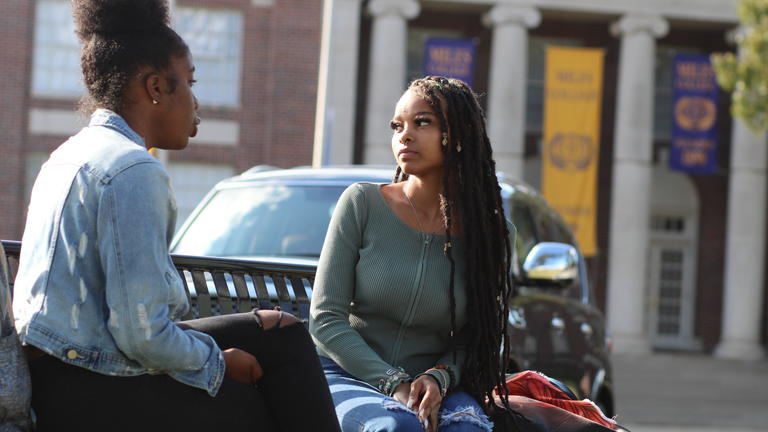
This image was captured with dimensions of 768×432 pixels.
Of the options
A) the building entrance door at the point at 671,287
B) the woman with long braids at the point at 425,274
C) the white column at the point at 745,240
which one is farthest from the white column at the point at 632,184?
the woman with long braids at the point at 425,274

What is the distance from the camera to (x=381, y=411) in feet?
10.8

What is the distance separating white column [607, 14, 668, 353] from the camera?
26859 mm

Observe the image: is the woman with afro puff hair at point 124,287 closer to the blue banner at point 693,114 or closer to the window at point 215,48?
the window at point 215,48

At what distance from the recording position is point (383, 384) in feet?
11.6

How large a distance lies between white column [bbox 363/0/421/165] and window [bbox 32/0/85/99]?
23.1 ft

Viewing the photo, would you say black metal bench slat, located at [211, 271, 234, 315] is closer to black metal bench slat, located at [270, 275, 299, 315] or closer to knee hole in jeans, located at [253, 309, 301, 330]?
black metal bench slat, located at [270, 275, 299, 315]

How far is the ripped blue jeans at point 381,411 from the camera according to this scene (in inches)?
129

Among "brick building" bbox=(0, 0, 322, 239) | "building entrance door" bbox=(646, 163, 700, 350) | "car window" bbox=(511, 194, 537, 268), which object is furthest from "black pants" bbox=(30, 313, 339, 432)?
"building entrance door" bbox=(646, 163, 700, 350)

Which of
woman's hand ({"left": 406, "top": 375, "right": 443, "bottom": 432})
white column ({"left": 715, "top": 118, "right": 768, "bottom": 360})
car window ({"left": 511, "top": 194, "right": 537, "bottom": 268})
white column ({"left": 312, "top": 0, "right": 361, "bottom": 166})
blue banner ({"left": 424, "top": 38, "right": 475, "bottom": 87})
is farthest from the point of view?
white column ({"left": 715, "top": 118, "right": 768, "bottom": 360})

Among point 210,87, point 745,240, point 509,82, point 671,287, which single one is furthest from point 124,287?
point 671,287

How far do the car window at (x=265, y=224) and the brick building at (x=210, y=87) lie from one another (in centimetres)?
2084

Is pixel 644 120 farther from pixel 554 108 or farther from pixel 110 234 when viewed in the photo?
pixel 110 234

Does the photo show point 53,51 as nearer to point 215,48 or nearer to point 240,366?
point 215,48

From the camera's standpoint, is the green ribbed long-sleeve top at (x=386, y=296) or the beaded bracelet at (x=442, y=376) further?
the green ribbed long-sleeve top at (x=386, y=296)
